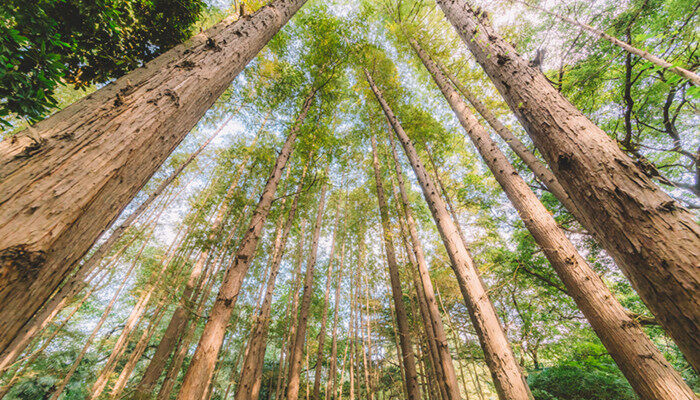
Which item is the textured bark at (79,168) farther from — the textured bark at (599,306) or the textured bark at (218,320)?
the textured bark at (599,306)

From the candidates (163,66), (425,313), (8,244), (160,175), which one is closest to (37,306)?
(8,244)

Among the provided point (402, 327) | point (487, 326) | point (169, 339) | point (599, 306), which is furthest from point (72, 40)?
point (169, 339)

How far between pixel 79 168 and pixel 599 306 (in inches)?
147

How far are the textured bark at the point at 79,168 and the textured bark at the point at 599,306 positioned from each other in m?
3.47

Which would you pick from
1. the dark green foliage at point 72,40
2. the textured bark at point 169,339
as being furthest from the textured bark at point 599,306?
the textured bark at point 169,339

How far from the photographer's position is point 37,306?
721mm

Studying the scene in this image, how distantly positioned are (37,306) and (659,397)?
3627 millimetres

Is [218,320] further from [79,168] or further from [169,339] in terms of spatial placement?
[169,339]

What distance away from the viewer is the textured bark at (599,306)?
1.64m

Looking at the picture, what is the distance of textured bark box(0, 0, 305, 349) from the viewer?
2.13ft

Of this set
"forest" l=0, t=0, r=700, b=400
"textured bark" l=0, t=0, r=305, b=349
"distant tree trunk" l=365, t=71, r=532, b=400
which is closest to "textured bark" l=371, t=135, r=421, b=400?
"forest" l=0, t=0, r=700, b=400

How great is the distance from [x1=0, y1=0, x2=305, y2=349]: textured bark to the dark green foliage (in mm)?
906

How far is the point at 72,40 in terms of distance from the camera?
1.83 meters

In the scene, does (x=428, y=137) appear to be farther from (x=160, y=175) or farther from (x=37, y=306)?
(x=160, y=175)
